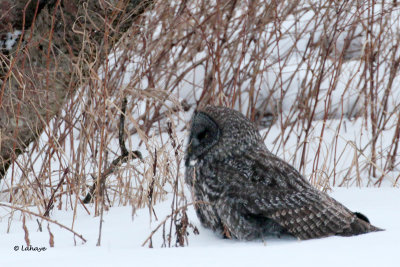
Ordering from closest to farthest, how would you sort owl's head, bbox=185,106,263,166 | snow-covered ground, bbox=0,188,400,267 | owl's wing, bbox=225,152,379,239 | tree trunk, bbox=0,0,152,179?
snow-covered ground, bbox=0,188,400,267 → owl's wing, bbox=225,152,379,239 → owl's head, bbox=185,106,263,166 → tree trunk, bbox=0,0,152,179

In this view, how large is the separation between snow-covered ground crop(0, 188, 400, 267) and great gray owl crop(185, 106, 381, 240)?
3.3 inches

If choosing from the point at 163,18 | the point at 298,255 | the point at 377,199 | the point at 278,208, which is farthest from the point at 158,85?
the point at 298,255

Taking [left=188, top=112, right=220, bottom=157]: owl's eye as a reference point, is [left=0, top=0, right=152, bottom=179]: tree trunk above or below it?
above

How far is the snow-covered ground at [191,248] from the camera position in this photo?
8.73 ft

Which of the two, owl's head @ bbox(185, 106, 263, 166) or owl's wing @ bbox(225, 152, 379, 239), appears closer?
owl's wing @ bbox(225, 152, 379, 239)

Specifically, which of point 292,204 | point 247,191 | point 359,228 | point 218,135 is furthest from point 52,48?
point 359,228

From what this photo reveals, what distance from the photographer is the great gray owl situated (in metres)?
3.27

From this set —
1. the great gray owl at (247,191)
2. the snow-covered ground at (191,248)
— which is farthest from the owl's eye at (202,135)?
the snow-covered ground at (191,248)

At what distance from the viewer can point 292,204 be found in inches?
130

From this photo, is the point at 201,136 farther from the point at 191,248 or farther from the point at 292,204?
the point at 191,248

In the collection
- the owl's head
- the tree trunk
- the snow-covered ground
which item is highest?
the tree trunk

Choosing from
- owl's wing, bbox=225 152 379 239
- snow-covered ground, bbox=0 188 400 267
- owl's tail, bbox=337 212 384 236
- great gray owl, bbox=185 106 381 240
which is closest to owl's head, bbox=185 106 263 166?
great gray owl, bbox=185 106 381 240

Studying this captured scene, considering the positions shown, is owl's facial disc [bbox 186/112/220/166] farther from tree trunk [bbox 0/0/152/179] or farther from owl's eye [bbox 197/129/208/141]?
tree trunk [bbox 0/0/152/179]

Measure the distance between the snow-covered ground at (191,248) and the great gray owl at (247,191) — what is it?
3.3 inches
